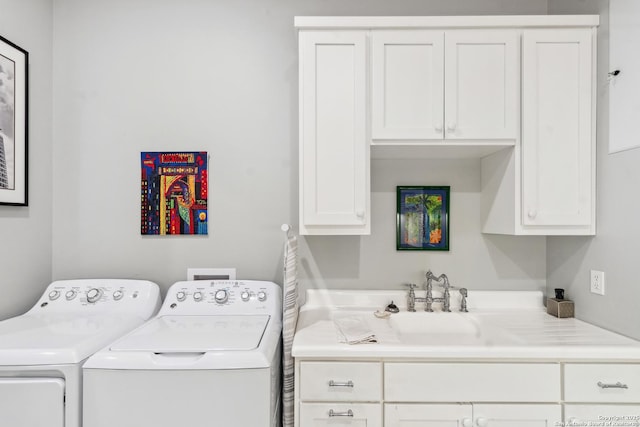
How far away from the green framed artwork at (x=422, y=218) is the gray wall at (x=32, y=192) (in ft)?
6.62

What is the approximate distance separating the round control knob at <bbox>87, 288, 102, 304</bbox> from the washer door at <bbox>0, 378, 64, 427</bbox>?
63 cm

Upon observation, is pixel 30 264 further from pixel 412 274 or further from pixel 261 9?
pixel 412 274

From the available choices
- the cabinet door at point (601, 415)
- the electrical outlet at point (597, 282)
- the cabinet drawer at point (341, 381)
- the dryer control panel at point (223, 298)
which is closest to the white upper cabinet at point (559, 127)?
the electrical outlet at point (597, 282)

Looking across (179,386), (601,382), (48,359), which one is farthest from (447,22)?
(48,359)

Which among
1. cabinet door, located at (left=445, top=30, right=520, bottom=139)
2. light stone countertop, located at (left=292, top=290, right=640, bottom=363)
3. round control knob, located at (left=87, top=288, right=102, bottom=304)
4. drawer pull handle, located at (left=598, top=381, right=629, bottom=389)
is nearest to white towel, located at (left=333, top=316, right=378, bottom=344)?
light stone countertop, located at (left=292, top=290, right=640, bottom=363)

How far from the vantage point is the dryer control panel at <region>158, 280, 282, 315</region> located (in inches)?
72.4

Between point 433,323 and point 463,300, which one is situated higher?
point 463,300

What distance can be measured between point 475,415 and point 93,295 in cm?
189

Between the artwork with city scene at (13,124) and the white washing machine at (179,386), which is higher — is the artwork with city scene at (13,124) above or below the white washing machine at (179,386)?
→ above

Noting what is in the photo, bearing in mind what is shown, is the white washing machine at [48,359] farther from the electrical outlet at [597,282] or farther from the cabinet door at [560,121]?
the electrical outlet at [597,282]

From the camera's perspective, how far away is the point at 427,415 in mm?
1414

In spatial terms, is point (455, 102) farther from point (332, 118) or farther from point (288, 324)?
point (288, 324)

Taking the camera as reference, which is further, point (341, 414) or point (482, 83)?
point (482, 83)

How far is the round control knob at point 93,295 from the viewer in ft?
6.10
